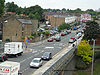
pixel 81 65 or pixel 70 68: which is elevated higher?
pixel 81 65

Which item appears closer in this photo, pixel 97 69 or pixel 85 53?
pixel 85 53

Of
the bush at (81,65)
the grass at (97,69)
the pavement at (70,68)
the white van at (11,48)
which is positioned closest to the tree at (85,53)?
A: the bush at (81,65)

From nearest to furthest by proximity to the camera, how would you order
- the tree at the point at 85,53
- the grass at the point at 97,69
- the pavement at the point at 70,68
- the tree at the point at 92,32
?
the pavement at the point at 70,68 → the grass at the point at 97,69 → the tree at the point at 85,53 → the tree at the point at 92,32

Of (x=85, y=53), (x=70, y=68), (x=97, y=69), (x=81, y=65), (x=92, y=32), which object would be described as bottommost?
(x=97, y=69)

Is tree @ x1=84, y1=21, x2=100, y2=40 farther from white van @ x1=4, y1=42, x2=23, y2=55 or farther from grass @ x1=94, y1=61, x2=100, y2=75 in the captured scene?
white van @ x1=4, y1=42, x2=23, y2=55

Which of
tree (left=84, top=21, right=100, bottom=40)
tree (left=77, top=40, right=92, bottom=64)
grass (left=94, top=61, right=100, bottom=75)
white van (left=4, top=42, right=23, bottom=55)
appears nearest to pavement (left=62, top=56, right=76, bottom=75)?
tree (left=77, top=40, right=92, bottom=64)

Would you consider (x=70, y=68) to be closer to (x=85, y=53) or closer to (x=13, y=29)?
(x=85, y=53)

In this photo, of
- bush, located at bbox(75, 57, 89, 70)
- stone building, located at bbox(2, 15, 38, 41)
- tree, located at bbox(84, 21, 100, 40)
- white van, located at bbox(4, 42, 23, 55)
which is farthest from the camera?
stone building, located at bbox(2, 15, 38, 41)

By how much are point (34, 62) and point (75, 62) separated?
20904mm

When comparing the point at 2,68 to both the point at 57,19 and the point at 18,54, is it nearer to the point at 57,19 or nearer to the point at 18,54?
the point at 18,54

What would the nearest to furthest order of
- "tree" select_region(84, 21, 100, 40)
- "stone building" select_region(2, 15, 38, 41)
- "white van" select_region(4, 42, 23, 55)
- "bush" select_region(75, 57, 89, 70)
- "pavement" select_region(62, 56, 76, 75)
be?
1. "white van" select_region(4, 42, 23, 55)
2. "pavement" select_region(62, 56, 76, 75)
3. "bush" select_region(75, 57, 89, 70)
4. "tree" select_region(84, 21, 100, 40)
5. "stone building" select_region(2, 15, 38, 41)

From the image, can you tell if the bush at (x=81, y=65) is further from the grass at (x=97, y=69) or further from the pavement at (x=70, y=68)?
the grass at (x=97, y=69)

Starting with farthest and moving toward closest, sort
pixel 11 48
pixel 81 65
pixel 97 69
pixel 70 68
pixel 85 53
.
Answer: pixel 97 69 → pixel 85 53 → pixel 81 65 → pixel 70 68 → pixel 11 48

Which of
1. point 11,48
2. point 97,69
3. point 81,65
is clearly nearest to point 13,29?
point 81,65
